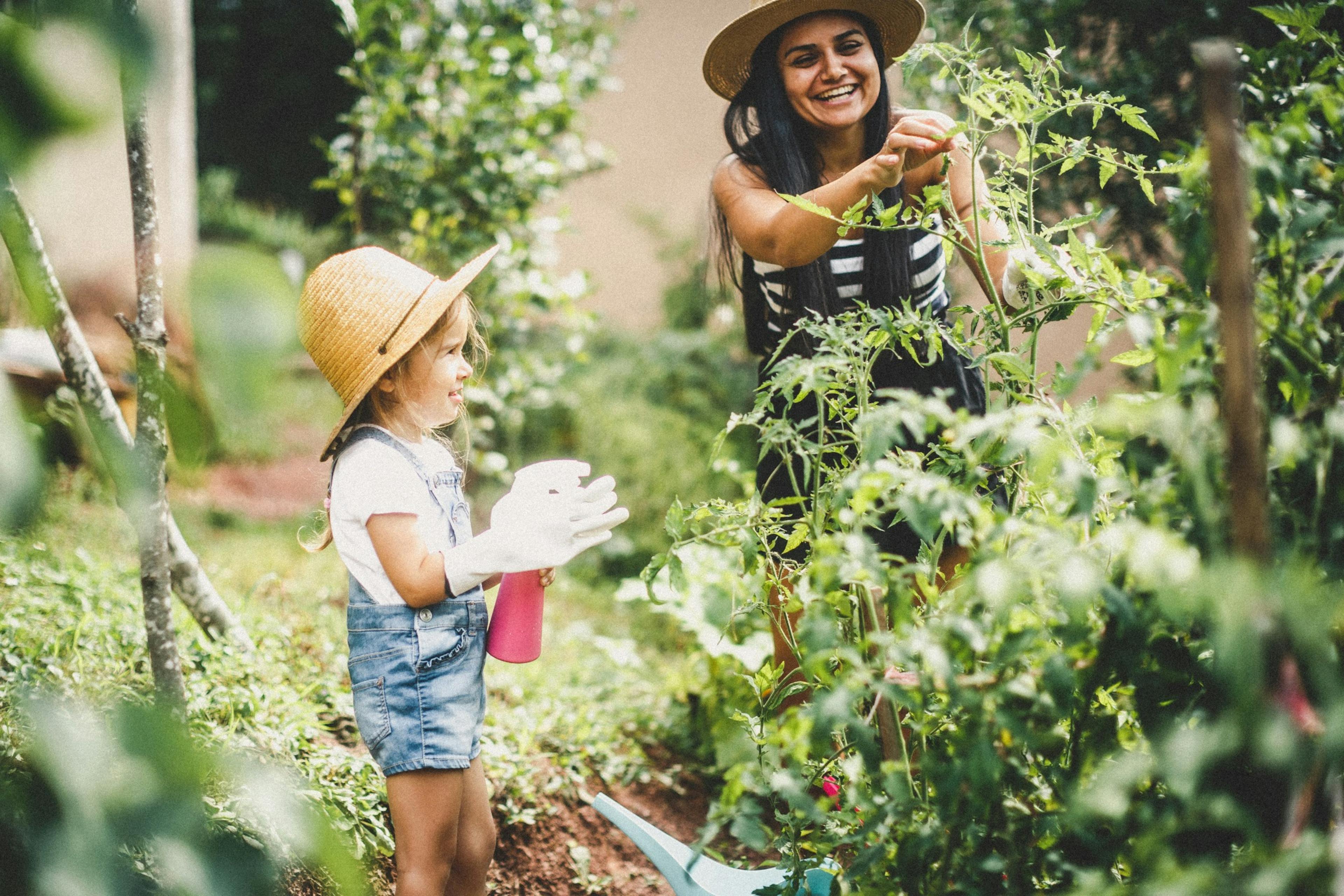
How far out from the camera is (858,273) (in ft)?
6.67

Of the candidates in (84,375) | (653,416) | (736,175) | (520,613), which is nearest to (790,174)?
(736,175)

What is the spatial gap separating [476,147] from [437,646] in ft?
7.79

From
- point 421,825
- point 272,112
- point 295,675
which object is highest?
point 272,112

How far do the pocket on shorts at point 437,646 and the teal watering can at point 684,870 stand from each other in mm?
424

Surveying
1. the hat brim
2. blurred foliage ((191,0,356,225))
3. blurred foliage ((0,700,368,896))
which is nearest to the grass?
the hat brim

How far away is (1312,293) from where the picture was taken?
995 mm

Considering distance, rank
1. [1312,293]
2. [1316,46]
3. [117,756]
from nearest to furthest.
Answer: [117,756], [1312,293], [1316,46]

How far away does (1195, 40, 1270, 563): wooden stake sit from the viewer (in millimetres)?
779

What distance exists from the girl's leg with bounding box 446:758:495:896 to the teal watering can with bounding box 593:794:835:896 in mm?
219

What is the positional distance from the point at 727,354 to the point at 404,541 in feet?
12.9

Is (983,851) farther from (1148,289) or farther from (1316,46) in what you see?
(1316,46)

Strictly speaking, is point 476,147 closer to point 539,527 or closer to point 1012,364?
point 539,527

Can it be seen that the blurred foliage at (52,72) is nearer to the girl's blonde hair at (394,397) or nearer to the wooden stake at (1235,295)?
the wooden stake at (1235,295)

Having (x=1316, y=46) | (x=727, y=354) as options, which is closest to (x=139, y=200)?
(x=1316, y=46)
